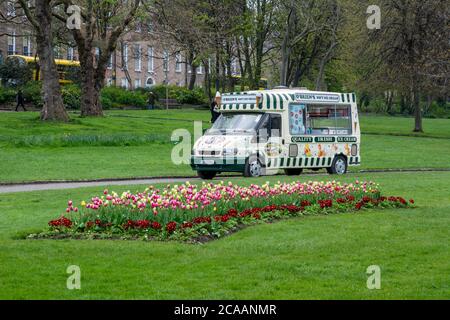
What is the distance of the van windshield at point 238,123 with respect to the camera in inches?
1051

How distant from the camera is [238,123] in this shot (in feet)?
88.3

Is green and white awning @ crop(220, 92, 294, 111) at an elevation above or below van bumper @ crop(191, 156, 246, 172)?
above

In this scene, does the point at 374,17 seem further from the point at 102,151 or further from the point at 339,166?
the point at 339,166

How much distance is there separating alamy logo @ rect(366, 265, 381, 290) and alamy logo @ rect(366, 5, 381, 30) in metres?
43.5

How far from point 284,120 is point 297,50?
40474 mm

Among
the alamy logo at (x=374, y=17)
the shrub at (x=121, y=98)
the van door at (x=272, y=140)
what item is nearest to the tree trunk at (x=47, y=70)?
the van door at (x=272, y=140)

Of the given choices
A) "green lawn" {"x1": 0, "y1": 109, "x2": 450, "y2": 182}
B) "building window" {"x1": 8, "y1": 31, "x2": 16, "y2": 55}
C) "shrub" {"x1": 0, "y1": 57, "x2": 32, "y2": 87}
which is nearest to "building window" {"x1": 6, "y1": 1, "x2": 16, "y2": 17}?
"shrub" {"x1": 0, "y1": 57, "x2": 32, "y2": 87}

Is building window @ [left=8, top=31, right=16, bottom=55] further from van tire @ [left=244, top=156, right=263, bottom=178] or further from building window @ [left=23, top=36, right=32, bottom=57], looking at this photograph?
van tire @ [left=244, top=156, right=263, bottom=178]

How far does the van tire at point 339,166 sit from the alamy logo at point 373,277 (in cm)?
1865

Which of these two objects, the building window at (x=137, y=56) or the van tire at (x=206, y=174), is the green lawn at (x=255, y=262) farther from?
the building window at (x=137, y=56)

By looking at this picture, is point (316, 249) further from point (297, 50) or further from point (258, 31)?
point (297, 50)

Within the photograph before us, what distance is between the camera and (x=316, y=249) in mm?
12680

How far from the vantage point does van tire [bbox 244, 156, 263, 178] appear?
86.2 feet

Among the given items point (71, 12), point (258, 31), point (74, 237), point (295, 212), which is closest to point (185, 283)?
point (74, 237)
